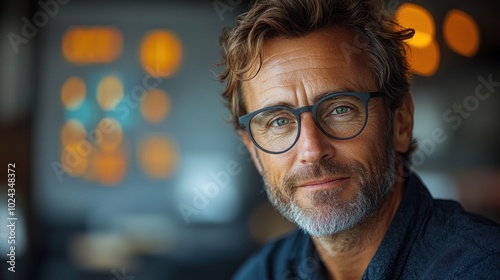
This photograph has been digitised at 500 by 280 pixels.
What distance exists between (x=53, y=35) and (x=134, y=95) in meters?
0.60

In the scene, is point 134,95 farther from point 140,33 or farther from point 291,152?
point 291,152

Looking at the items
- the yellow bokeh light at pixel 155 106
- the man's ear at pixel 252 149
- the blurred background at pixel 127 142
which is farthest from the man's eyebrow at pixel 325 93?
the yellow bokeh light at pixel 155 106

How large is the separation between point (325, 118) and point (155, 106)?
2.36m

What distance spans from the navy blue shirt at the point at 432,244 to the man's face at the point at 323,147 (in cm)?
8

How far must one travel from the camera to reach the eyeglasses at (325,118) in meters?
1.40

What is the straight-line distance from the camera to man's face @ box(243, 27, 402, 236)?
Result: 4.56 feet

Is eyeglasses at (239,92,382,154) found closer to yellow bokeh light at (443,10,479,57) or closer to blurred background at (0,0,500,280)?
blurred background at (0,0,500,280)

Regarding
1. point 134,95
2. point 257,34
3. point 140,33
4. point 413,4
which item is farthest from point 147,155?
point 257,34

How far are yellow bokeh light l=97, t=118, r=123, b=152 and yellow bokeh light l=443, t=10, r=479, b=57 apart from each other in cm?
210

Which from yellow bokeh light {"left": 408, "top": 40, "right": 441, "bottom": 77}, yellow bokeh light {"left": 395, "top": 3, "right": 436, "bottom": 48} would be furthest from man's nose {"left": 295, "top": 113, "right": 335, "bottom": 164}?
yellow bokeh light {"left": 408, "top": 40, "right": 441, "bottom": 77}

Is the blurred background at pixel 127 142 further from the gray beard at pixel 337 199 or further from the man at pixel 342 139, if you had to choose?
the gray beard at pixel 337 199

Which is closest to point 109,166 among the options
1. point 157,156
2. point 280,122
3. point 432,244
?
point 157,156

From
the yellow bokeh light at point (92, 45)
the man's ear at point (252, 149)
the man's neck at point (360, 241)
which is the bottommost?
the man's neck at point (360, 241)

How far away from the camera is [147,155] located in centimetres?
365
